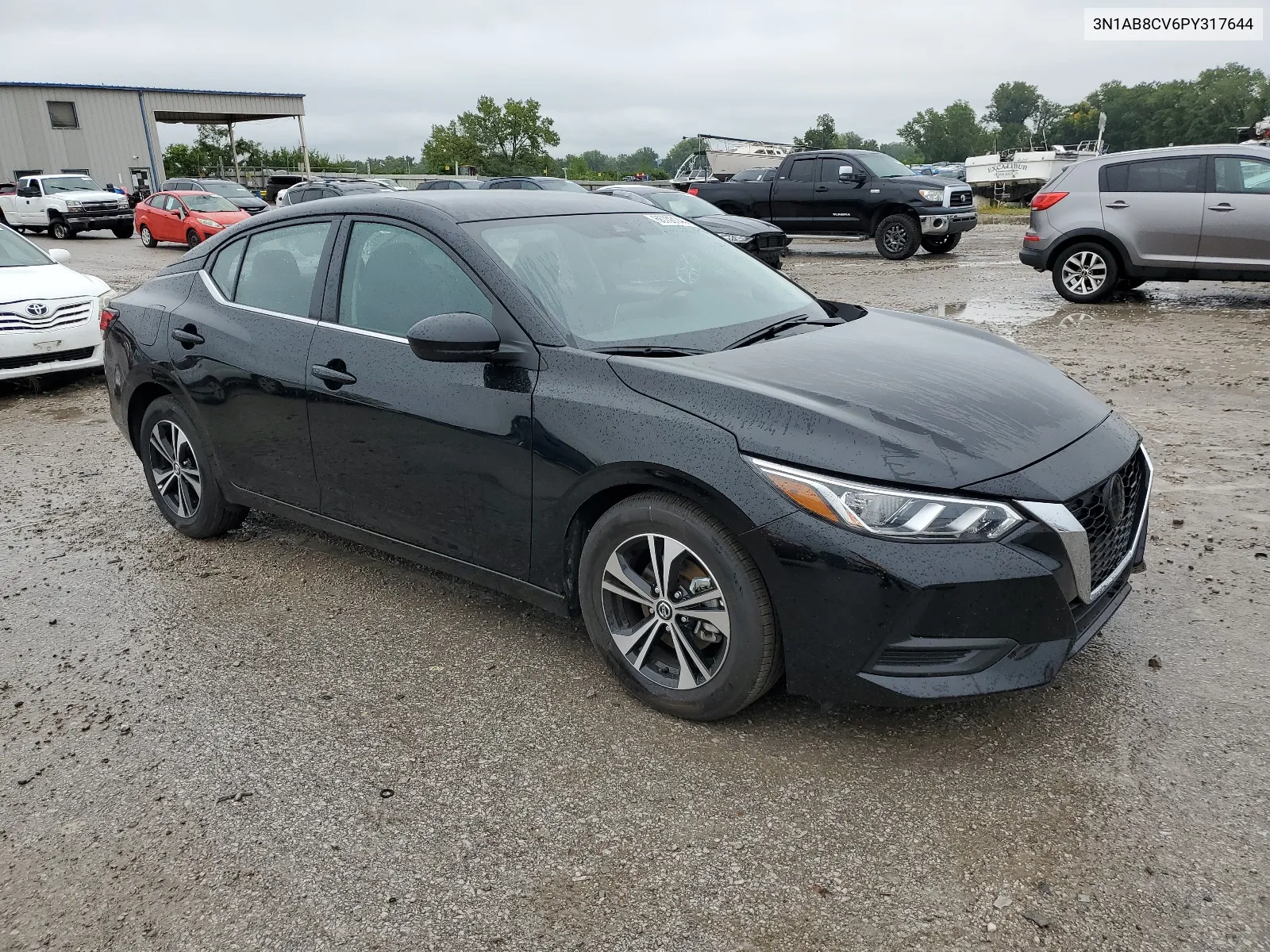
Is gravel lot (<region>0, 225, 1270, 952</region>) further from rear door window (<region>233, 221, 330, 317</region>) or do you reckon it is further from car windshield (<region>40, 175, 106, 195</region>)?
car windshield (<region>40, 175, 106, 195</region>)

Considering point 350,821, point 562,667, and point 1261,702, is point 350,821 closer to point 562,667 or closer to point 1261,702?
point 562,667

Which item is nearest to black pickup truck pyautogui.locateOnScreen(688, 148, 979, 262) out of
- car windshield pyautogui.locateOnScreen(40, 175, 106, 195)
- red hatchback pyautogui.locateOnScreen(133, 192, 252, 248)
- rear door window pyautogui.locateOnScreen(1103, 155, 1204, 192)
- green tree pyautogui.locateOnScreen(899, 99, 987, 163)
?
rear door window pyautogui.locateOnScreen(1103, 155, 1204, 192)

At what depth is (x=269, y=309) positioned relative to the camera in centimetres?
437

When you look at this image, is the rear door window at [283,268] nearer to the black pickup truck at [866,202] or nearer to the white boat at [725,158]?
the black pickup truck at [866,202]

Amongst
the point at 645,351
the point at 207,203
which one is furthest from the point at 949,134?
the point at 645,351

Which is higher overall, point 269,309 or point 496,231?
point 496,231

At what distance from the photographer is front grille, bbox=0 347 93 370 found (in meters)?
8.70

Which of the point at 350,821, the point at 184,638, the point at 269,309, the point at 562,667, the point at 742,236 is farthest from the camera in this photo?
the point at 742,236

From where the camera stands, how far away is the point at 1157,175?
11180 mm

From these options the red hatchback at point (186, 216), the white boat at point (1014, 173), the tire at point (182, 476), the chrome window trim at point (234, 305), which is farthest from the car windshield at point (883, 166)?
the white boat at point (1014, 173)

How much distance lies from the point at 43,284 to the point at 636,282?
7.48m

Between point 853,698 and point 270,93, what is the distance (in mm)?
54795

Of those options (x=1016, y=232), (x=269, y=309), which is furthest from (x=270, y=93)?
(x=269, y=309)

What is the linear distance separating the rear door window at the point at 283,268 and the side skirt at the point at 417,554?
0.86m
